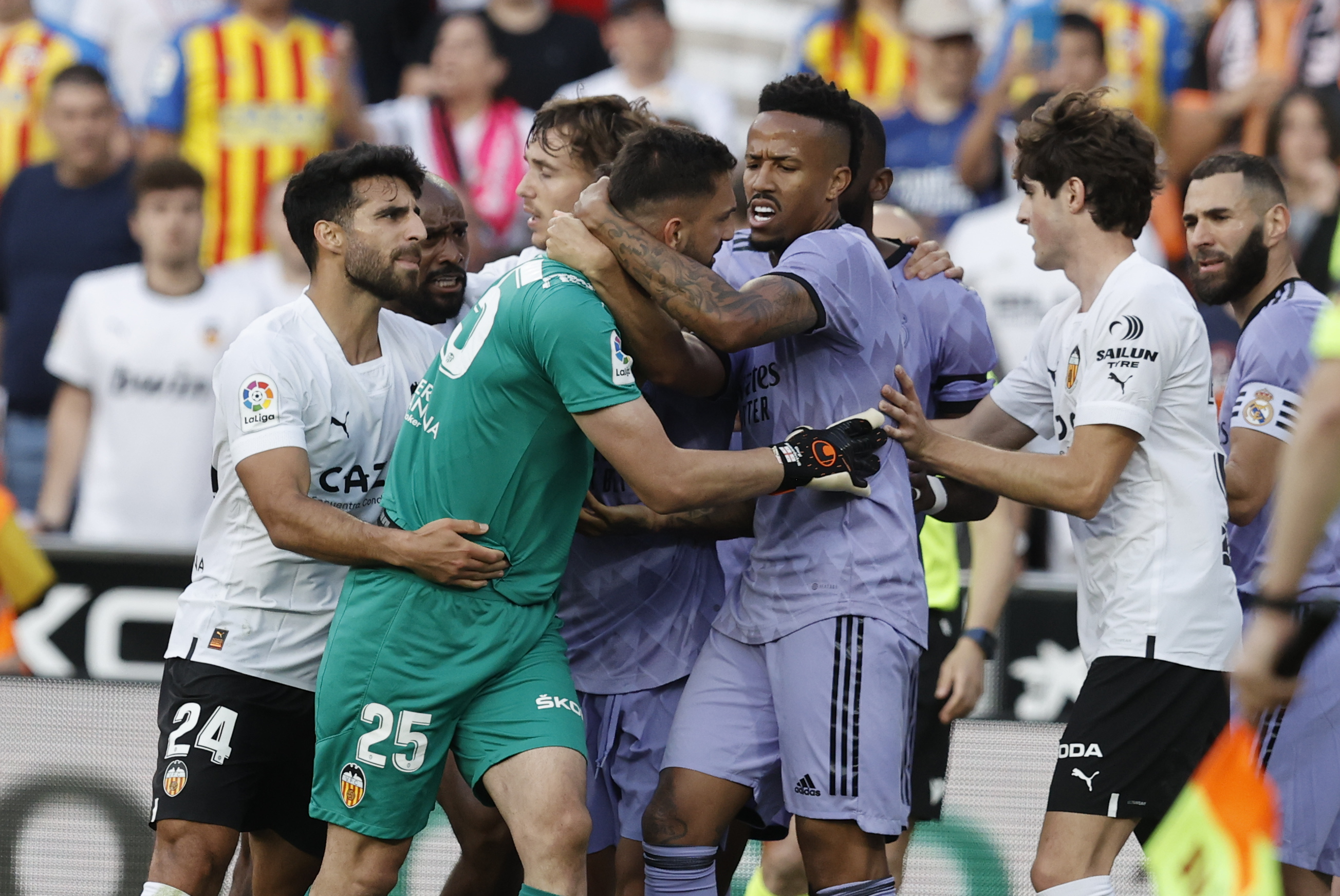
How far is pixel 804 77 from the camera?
4574 millimetres

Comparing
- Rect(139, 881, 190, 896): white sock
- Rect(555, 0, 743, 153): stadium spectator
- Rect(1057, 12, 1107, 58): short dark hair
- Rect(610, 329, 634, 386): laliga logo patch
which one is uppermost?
Rect(1057, 12, 1107, 58): short dark hair

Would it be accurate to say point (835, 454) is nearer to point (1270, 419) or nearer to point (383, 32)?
point (1270, 419)

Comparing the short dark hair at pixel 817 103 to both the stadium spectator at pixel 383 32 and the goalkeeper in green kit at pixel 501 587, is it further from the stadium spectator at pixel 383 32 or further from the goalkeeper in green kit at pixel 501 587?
the stadium spectator at pixel 383 32

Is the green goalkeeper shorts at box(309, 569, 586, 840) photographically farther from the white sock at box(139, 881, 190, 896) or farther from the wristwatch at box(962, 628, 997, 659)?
the wristwatch at box(962, 628, 997, 659)

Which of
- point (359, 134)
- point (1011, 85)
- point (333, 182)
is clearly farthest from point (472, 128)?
point (333, 182)

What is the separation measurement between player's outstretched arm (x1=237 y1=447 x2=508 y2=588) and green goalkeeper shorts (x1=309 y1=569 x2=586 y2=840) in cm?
8

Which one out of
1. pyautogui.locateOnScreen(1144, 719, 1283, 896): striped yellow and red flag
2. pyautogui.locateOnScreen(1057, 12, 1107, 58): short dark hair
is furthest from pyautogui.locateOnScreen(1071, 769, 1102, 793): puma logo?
pyautogui.locateOnScreen(1057, 12, 1107, 58): short dark hair

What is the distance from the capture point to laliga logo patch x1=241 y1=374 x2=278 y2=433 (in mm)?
4508

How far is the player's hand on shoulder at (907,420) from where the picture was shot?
14.2 ft

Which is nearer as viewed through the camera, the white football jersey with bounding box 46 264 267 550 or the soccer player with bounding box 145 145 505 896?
the soccer player with bounding box 145 145 505 896

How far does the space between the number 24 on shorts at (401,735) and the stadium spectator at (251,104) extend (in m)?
5.91

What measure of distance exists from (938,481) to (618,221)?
1.45 m

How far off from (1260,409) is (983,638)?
1.45m

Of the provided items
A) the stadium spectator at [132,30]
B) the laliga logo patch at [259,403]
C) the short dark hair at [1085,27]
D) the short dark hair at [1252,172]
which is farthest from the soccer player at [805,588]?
the stadium spectator at [132,30]
